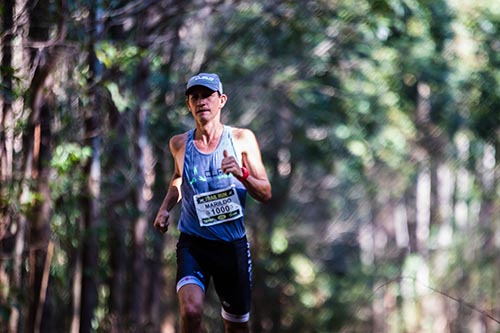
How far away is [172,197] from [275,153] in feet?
70.3

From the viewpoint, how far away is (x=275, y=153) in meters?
29.8

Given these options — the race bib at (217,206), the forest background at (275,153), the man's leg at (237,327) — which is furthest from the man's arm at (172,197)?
the forest background at (275,153)

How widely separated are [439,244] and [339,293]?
375 cm

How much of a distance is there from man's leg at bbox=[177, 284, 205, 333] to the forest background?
1.58 metres

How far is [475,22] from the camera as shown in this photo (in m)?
23.6

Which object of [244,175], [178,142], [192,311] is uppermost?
[178,142]

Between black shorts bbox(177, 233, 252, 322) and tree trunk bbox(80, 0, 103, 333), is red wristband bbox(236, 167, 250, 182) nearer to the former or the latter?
black shorts bbox(177, 233, 252, 322)

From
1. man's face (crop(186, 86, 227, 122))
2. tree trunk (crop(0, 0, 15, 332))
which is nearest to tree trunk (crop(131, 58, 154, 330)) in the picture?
tree trunk (crop(0, 0, 15, 332))

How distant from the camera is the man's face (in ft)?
26.4

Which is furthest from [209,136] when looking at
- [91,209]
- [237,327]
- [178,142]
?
[91,209]

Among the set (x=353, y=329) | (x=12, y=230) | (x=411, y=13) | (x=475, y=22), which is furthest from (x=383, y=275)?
(x=12, y=230)

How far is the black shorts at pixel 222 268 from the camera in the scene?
8414 millimetres

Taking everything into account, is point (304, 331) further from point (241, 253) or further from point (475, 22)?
point (241, 253)

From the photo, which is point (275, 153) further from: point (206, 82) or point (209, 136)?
point (206, 82)
